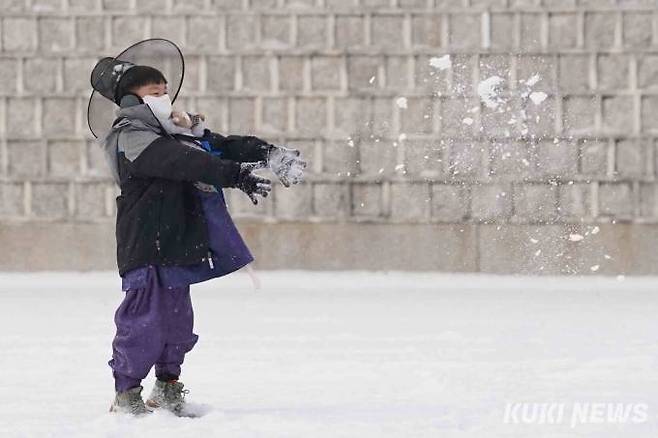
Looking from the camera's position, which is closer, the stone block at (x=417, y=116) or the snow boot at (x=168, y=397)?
the snow boot at (x=168, y=397)

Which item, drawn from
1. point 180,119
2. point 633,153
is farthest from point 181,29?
point 180,119

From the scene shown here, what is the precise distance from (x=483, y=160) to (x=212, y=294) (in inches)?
92.3

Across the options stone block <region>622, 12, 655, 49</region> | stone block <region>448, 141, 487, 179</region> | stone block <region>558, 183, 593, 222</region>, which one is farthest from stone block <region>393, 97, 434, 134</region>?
stone block <region>622, 12, 655, 49</region>

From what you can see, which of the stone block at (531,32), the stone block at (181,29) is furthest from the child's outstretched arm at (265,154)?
the stone block at (531,32)

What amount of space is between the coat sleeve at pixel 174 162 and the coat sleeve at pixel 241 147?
34cm

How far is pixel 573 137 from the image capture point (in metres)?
8.91

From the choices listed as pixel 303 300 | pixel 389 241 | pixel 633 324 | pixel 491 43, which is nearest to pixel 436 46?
pixel 491 43

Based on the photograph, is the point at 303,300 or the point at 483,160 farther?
the point at 483,160

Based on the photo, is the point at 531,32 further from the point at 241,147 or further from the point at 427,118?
the point at 241,147

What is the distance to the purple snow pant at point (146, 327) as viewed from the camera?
409cm

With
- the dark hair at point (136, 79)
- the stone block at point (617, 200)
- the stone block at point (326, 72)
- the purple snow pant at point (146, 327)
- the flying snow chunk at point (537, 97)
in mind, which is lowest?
the purple snow pant at point (146, 327)

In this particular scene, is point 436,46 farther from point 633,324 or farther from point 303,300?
point 633,324

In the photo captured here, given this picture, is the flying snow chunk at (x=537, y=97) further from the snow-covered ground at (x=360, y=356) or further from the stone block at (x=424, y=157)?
the snow-covered ground at (x=360, y=356)

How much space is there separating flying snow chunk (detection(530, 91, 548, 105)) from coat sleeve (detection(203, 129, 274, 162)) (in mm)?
4832
